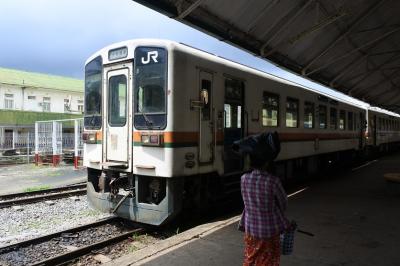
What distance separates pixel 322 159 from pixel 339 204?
22.1 feet

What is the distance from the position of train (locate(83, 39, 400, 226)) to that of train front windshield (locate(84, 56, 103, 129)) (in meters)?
0.02

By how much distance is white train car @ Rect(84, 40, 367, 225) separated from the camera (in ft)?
23.4

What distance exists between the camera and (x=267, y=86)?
1020 cm

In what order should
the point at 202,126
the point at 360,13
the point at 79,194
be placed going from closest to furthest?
the point at 202,126, the point at 79,194, the point at 360,13

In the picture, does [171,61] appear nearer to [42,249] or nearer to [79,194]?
[42,249]

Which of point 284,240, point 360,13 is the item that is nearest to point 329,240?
point 284,240

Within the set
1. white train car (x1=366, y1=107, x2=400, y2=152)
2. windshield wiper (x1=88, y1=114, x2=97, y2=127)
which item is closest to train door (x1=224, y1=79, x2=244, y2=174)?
windshield wiper (x1=88, y1=114, x2=97, y2=127)

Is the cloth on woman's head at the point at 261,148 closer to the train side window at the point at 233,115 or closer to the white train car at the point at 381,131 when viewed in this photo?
the train side window at the point at 233,115

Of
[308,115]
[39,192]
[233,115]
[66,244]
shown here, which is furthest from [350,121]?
[66,244]

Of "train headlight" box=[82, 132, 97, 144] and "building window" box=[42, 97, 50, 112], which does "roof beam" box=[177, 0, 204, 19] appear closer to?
"train headlight" box=[82, 132, 97, 144]

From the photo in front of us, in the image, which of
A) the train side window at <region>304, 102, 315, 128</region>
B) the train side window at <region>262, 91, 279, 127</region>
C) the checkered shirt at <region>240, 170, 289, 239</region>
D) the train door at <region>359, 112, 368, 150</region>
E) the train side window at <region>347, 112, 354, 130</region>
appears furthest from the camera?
the train door at <region>359, 112, 368, 150</region>

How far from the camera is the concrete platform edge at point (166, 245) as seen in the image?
528 centimetres

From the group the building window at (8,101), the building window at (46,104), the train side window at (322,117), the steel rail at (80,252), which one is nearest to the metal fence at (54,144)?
the train side window at (322,117)

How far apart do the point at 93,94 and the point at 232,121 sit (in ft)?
9.31
